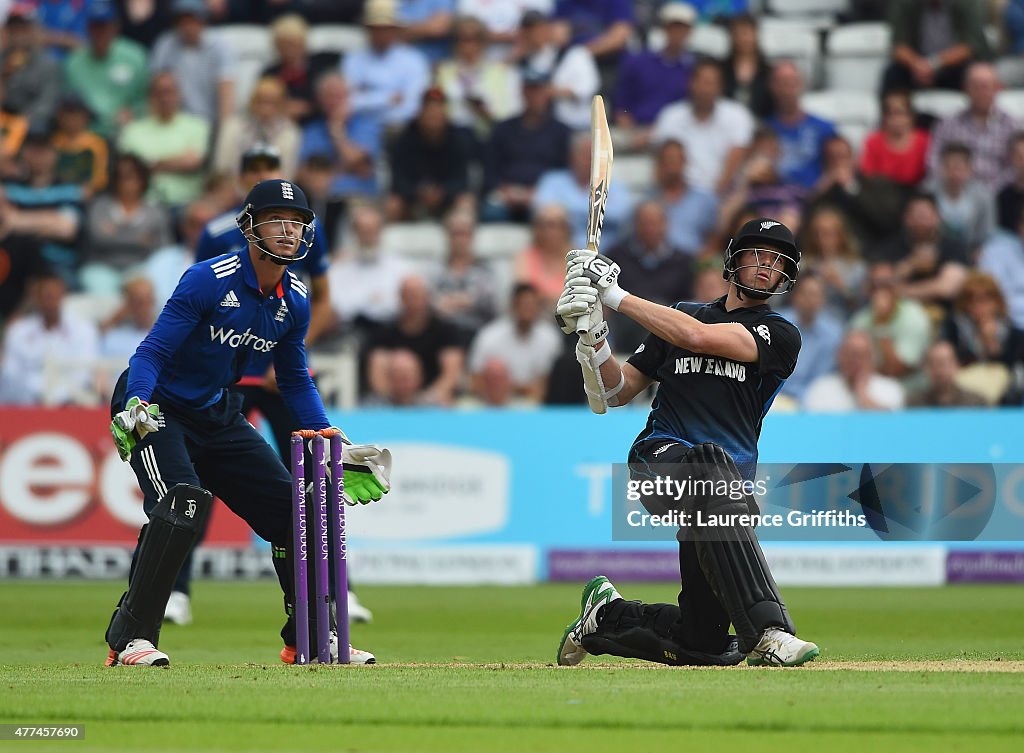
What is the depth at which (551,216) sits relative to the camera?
49.3 ft

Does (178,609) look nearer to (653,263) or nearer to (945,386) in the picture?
(653,263)

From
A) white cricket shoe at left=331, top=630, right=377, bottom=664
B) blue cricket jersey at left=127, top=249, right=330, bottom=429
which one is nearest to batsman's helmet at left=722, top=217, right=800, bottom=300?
blue cricket jersey at left=127, top=249, right=330, bottom=429

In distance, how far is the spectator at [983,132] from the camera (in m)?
15.6

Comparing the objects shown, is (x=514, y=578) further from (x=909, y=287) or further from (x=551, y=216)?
(x=909, y=287)

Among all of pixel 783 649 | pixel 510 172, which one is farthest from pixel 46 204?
pixel 783 649

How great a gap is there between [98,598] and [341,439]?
4.94m

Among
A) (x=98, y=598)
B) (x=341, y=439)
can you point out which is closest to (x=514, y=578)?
(x=98, y=598)

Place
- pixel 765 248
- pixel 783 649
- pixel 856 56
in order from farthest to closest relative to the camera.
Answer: pixel 856 56
pixel 765 248
pixel 783 649

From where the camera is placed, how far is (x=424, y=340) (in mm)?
14516

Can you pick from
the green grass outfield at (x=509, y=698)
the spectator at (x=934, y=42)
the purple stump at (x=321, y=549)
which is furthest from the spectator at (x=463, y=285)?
the purple stump at (x=321, y=549)

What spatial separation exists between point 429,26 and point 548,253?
351cm

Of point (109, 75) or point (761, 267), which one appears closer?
point (761, 267)

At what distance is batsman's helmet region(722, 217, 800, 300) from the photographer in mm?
7219

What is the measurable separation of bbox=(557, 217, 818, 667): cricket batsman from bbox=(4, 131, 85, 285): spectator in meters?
9.82
